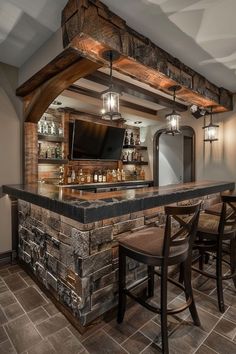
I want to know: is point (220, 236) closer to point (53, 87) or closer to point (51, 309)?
point (51, 309)

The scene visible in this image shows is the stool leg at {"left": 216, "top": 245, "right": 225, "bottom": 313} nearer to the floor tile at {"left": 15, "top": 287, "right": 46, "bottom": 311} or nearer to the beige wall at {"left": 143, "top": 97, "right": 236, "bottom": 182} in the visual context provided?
the floor tile at {"left": 15, "top": 287, "right": 46, "bottom": 311}

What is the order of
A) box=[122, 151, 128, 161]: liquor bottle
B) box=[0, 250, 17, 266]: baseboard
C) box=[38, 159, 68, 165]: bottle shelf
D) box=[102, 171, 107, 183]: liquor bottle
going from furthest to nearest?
box=[122, 151, 128, 161]: liquor bottle, box=[102, 171, 107, 183]: liquor bottle, box=[38, 159, 68, 165]: bottle shelf, box=[0, 250, 17, 266]: baseboard

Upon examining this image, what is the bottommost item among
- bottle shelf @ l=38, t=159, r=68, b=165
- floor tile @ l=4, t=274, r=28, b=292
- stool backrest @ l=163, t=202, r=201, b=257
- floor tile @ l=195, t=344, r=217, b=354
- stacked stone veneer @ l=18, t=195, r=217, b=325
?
floor tile @ l=195, t=344, r=217, b=354

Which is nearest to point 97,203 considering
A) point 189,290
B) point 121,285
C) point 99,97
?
point 121,285

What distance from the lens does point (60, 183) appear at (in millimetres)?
4207

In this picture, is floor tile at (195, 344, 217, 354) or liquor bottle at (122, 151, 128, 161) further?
liquor bottle at (122, 151, 128, 161)

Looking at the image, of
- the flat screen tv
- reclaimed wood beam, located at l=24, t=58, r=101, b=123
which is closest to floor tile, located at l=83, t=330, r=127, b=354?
reclaimed wood beam, located at l=24, t=58, r=101, b=123

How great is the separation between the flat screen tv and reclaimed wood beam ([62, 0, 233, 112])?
6.71 ft

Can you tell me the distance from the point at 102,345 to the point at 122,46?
2.56 meters

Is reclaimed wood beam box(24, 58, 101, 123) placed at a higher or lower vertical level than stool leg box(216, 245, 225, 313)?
higher

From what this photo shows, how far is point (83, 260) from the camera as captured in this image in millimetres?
1649

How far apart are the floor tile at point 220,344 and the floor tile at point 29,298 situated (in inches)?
59.9

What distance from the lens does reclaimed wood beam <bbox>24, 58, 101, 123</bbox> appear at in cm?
214

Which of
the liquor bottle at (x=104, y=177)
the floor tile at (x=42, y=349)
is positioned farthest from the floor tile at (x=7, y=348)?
the liquor bottle at (x=104, y=177)
